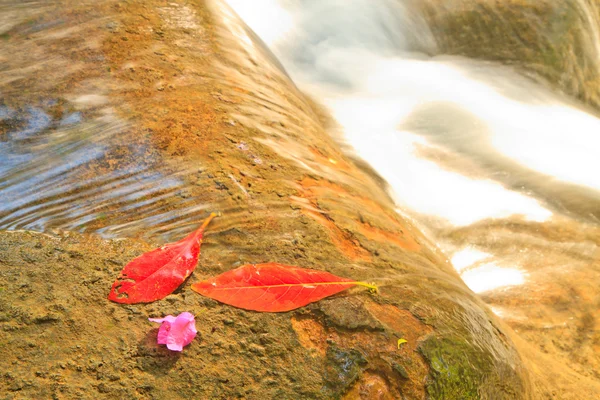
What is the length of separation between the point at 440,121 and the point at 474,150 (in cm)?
46

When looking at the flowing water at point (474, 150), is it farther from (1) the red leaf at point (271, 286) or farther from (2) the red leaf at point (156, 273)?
(2) the red leaf at point (156, 273)

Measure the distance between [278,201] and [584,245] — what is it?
8.60 feet

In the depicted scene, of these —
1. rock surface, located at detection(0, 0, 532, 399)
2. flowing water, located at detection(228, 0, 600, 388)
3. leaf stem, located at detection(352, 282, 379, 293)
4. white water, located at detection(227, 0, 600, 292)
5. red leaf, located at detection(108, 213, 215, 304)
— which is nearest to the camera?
rock surface, located at detection(0, 0, 532, 399)

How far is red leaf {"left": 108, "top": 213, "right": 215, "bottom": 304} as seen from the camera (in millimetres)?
1580

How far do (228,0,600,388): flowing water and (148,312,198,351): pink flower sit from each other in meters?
2.05

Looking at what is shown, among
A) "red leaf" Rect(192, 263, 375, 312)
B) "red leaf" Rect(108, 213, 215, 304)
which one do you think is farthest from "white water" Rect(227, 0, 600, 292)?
"red leaf" Rect(108, 213, 215, 304)

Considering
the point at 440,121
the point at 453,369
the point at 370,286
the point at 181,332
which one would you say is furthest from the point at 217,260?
the point at 440,121

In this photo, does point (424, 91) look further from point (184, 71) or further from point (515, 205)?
point (184, 71)

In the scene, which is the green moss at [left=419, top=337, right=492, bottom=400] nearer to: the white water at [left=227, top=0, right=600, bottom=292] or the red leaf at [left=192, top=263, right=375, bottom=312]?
the red leaf at [left=192, top=263, right=375, bottom=312]

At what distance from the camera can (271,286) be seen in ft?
5.40

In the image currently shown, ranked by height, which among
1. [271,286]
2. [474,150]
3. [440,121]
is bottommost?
[474,150]

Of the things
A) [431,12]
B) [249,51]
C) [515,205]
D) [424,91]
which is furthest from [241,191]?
[431,12]

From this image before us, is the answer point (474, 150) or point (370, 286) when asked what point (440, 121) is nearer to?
point (474, 150)

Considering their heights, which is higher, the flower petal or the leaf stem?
the flower petal
